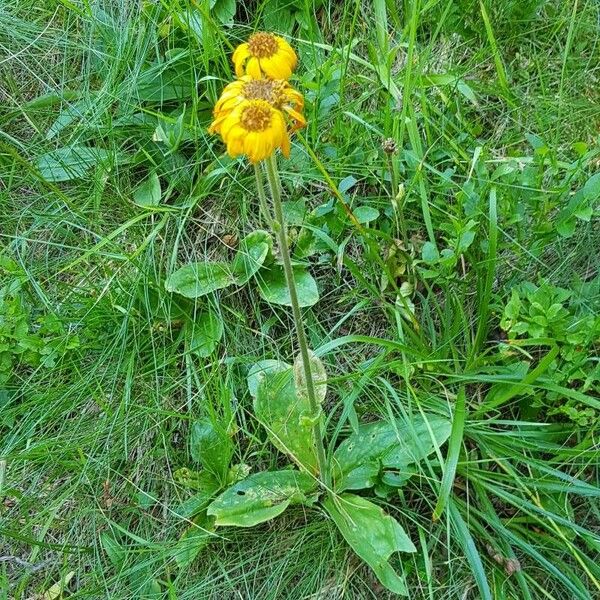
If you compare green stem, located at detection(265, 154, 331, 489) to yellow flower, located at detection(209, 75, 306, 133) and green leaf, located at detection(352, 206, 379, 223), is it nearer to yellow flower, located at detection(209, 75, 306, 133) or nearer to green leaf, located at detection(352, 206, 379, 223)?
yellow flower, located at detection(209, 75, 306, 133)

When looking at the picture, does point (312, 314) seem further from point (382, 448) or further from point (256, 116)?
point (256, 116)

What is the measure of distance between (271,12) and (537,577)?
6.14 ft

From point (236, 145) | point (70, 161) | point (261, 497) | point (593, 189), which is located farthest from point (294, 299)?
point (70, 161)

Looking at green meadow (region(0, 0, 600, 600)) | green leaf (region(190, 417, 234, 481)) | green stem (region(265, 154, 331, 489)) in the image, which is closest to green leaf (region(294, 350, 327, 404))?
green meadow (region(0, 0, 600, 600))

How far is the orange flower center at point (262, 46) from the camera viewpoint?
51.8 inches

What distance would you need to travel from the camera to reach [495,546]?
68.0 inches

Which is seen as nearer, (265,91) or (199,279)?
(265,91)

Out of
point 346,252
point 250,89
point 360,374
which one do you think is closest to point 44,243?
point 346,252

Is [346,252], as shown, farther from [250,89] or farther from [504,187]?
[250,89]

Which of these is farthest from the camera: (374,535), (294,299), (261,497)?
(261,497)

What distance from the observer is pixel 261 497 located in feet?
6.00

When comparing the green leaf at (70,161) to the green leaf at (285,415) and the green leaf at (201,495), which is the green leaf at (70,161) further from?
the green leaf at (201,495)

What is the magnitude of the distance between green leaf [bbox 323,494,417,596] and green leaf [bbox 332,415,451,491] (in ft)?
0.19

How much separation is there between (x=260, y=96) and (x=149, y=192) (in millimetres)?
1143
